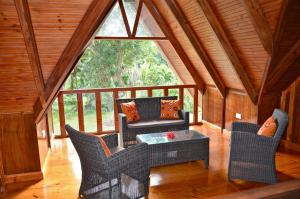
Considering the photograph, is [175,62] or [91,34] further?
[175,62]

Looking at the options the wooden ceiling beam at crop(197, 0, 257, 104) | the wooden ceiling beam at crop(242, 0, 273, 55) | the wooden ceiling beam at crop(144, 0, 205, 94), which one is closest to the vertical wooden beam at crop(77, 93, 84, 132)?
the wooden ceiling beam at crop(144, 0, 205, 94)

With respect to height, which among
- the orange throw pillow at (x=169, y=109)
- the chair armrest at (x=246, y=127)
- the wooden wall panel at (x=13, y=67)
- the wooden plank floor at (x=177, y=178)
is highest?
the wooden wall panel at (x=13, y=67)

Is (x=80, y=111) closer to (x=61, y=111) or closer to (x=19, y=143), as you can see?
(x=61, y=111)

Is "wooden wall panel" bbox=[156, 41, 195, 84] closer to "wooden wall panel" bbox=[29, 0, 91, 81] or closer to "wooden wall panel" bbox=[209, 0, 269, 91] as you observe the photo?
"wooden wall panel" bbox=[209, 0, 269, 91]

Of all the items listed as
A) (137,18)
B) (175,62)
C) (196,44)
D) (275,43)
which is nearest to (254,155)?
(275,43)

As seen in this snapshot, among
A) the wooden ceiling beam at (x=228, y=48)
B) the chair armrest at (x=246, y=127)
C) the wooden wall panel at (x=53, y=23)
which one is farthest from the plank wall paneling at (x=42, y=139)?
the wooden ceiling beam at (x=228, y=48)

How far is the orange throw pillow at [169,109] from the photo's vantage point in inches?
173

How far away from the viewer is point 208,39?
412 cm

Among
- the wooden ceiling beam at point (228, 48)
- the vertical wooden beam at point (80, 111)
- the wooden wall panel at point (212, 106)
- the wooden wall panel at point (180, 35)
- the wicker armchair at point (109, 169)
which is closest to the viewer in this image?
the wicker armchair at point (109, 169)

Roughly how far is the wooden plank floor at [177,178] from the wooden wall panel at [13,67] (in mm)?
1048

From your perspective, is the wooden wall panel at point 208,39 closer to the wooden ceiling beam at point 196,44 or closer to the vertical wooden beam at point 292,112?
the wooden ceiling beam at point 196,44

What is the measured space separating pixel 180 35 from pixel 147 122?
78.6 inches

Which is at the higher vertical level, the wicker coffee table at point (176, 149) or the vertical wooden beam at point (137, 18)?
the vertical wooden beam at point (137, 18)

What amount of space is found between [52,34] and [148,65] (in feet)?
16.2
